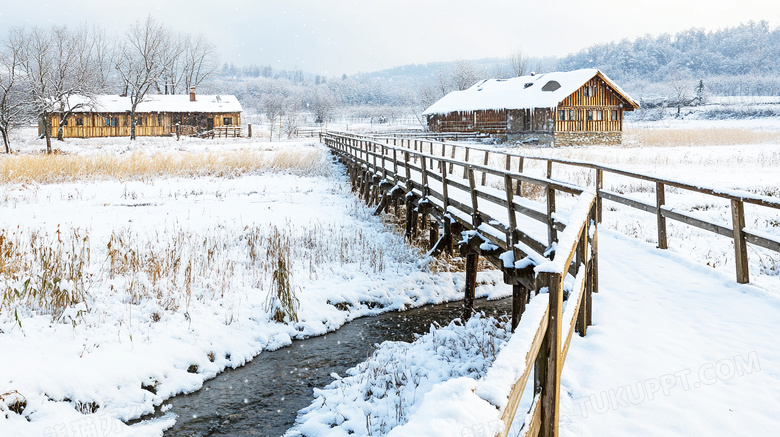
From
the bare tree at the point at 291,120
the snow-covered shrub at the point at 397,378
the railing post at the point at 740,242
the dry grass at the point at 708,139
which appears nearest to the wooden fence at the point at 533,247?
the snow-covered shrub at the point at 397,378

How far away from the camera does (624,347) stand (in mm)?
4582

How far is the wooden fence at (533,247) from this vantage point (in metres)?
2.78

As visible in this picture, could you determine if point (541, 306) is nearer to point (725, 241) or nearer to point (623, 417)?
point (623, 417)

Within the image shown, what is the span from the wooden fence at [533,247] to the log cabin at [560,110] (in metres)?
31.7

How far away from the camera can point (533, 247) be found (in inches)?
257

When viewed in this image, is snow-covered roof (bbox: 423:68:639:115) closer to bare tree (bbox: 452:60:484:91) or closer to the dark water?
bare tree (bbox: 452:60:484:91)

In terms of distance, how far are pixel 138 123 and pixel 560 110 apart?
1585 inches

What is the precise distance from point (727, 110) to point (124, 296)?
92.8 meters

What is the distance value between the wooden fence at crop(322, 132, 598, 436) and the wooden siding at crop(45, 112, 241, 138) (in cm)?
4545

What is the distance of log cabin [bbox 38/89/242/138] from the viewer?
51.6 m

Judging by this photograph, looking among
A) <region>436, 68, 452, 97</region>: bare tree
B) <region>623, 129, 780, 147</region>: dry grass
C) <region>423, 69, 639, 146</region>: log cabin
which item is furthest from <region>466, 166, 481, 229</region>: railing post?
<region>436, 68, 452, 97</region>: bare tree

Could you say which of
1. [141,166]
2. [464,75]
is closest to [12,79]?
[141,166]

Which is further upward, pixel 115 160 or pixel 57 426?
pixel 115 160

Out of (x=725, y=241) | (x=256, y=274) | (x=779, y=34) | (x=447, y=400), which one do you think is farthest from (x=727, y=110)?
(x=779, y=34)
